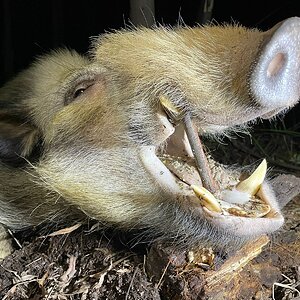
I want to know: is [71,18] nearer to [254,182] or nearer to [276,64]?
[254,182]

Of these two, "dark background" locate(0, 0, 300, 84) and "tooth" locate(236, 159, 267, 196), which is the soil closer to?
"tooth" locate(236, 159, 267, 196)

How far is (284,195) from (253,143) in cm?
162

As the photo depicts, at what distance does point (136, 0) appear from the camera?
10.1ft

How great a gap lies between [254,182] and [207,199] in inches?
9.8

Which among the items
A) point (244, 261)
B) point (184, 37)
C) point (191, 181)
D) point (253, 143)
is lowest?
point (253, 143)

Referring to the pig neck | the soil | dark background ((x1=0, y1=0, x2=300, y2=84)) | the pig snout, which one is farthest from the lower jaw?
dark background ((x1=0, y1=0, x2=300, y2=84))

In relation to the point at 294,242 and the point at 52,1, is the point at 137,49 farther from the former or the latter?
the point at 52,1

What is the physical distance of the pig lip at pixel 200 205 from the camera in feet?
6.04

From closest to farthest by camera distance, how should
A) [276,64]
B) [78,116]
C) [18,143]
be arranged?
1. [276,64]
2. [78,116]
3. [18,143]

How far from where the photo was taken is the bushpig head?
183cm

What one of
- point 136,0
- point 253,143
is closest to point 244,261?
point 136,0

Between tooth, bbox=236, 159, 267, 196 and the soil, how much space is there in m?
0.17

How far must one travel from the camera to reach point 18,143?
2.38m

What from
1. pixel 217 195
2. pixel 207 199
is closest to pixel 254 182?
pixel 217 195
